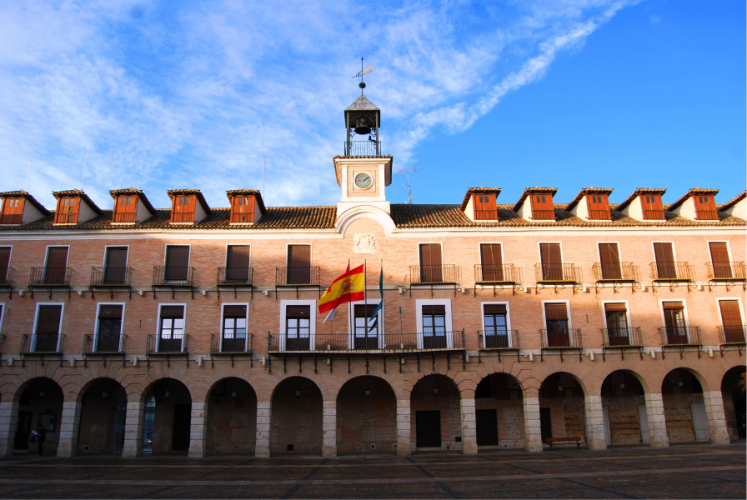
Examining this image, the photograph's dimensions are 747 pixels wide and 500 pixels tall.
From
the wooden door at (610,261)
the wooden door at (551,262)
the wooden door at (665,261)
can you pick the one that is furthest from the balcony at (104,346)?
the wooden door at (665,261)

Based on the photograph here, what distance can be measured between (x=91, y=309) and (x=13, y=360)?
4672 millimetres

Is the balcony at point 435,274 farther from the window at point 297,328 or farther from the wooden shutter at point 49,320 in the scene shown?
the wooden shutter at point 49,320

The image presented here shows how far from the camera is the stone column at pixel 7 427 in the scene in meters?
27.6

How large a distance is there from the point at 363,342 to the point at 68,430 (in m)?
16.2

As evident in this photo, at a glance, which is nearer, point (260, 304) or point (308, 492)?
point (308, 492)

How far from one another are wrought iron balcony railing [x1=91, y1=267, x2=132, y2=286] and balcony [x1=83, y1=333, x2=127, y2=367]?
9.63 feet

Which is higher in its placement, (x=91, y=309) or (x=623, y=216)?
(x=623, y=216)

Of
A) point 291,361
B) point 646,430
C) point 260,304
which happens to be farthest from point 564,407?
point 260,304

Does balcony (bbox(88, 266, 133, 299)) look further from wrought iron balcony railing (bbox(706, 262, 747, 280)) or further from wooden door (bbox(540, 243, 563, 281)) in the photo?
wrought iron balcony railing (bbox(706, 262, 747, 280))

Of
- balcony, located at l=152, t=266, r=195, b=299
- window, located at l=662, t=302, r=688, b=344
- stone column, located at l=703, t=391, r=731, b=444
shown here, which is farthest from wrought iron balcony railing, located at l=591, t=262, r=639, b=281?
balcony, located at l=152, t=266, r=195, b=299

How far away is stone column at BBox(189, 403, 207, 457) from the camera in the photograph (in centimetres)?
2759

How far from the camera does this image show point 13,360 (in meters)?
28.5

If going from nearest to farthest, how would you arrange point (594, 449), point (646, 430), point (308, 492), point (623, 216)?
point (308, 492) < point (594, 449) < point (646, 430) < point (623, 216)

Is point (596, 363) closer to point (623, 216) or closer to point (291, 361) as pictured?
point (623, 216)
